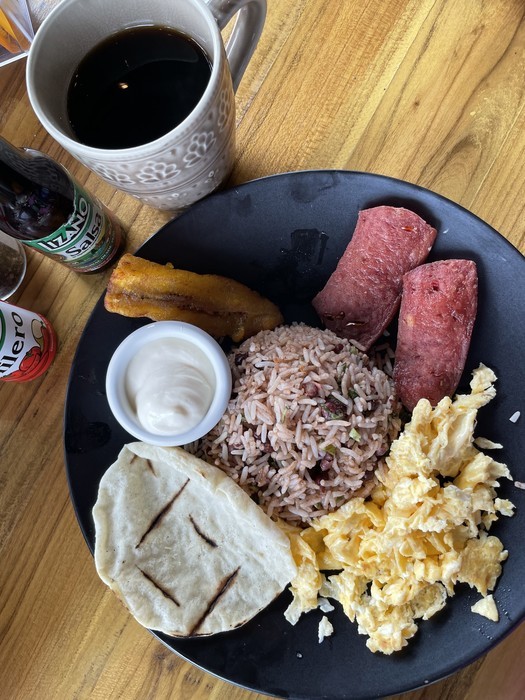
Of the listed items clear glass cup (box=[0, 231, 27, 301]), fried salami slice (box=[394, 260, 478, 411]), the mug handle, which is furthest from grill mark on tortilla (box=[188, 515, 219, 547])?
the mug handle

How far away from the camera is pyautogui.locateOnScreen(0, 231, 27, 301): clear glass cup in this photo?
155 cm

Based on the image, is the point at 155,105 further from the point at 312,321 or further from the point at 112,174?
the point at 312,321

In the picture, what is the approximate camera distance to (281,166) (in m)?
1.56

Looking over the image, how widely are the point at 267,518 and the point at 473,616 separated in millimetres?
448

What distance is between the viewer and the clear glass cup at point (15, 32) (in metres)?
1.65

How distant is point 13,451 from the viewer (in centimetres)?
157

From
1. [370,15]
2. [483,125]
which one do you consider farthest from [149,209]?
[483,125]

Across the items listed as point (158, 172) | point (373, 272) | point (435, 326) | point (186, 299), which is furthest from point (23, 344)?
point (435, 326)

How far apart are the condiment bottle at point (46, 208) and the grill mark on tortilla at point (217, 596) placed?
0.77 m

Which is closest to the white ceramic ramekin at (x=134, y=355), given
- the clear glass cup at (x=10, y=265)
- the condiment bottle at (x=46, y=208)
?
the condiment bottle at (x=46, y=208)

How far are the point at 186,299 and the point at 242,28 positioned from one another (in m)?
A: 0.56

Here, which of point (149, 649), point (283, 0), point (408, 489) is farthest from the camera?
point (283, 0)

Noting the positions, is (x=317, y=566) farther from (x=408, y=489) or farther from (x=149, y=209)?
(x=149, y=209)

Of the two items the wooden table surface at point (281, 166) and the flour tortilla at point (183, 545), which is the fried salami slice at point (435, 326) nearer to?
the wooden table surface at point (281, 166)
